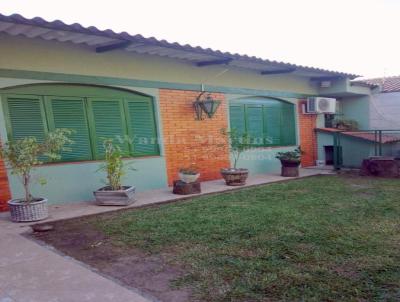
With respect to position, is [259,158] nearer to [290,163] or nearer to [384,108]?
[290,163]

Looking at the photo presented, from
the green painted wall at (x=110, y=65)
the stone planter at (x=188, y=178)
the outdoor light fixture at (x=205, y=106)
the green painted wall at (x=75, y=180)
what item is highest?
the green painted wall at (x=110, y=65)

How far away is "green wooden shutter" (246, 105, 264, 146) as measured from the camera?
9062 millimetres

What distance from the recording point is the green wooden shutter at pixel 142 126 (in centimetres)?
676

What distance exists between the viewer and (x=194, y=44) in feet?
20.9

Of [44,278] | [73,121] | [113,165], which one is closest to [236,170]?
[113,165]

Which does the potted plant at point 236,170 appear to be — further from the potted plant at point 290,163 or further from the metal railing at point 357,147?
the metal railing at point 357,147

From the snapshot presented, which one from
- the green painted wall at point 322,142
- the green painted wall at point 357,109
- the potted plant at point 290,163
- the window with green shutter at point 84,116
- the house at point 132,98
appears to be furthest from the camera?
the green painted wall at point 357,109

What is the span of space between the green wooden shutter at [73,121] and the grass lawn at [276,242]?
5.43ft

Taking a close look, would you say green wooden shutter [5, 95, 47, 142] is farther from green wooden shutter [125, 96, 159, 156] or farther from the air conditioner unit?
the air conditioner unit

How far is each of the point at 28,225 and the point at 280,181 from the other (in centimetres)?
540

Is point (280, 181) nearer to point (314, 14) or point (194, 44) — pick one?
point (194, 44)

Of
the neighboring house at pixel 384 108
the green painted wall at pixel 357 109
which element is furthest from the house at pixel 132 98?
the neighboring house at pixel 384 108

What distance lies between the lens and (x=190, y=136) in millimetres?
7562

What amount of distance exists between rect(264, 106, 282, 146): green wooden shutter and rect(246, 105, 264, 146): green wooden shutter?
8.3 inches
